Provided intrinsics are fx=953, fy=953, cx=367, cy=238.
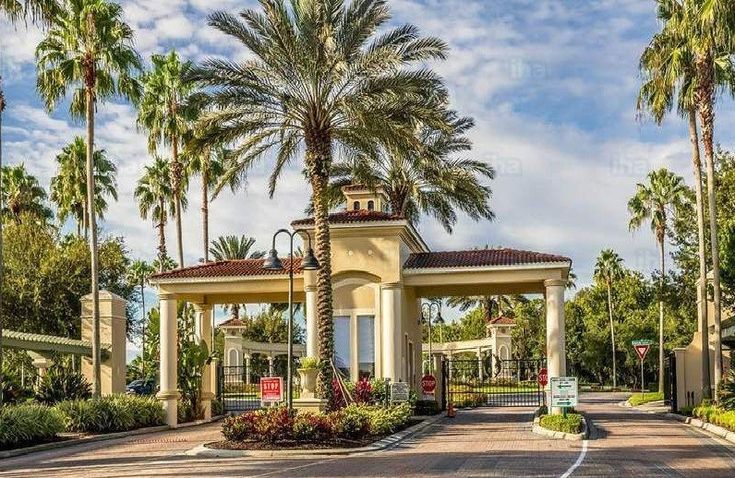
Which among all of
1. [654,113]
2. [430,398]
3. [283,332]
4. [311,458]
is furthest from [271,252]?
[283,332]

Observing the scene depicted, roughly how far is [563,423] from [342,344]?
1001 cm

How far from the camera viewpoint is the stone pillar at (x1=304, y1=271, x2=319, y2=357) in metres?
31.5

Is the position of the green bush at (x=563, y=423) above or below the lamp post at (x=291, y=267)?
below

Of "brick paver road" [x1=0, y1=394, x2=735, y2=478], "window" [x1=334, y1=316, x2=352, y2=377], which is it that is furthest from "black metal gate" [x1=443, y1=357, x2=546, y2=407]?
"brick paver road" [x1=0, y1=394, x2=735, y2=478]

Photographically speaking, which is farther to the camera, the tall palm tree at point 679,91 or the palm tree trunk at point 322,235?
the tall palm tree at point 679,91

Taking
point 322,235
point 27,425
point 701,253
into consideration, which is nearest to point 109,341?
point 27,425

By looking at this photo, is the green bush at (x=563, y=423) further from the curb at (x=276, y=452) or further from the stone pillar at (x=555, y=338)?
the curb at (x=276, y=452)

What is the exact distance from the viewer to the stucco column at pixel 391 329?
31.4m

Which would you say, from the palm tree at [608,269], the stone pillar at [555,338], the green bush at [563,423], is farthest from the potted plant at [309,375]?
the palm tree at [608,269]

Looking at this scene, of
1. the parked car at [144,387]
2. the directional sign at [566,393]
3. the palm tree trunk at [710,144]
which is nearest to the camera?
the directional sign at [566,393]

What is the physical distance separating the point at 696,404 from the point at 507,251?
9.73 meters

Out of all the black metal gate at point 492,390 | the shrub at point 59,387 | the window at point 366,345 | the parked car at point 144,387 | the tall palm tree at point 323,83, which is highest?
the tall palm tree at point 323,83

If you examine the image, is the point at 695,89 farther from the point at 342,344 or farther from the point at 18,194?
the point at 18,194

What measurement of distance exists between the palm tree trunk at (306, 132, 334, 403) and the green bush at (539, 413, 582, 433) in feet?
19.8
